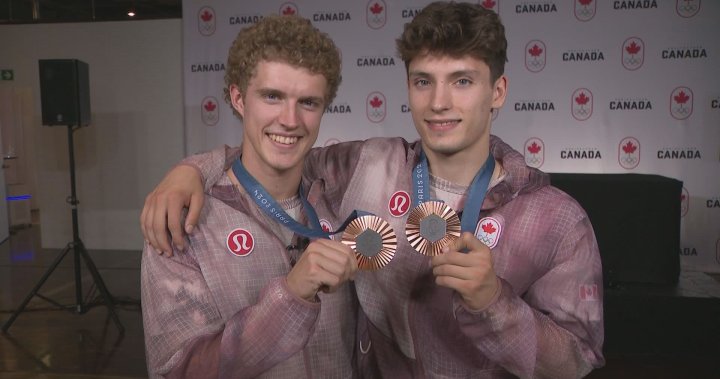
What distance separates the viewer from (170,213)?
1203mm

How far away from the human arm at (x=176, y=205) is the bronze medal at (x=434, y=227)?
546mm

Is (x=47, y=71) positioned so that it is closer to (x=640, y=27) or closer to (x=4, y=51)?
(x=4, y=51)

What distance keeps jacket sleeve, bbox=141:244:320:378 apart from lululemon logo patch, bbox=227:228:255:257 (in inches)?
4.3

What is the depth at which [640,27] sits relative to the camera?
4809 millimetres

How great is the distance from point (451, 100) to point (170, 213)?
0.76 meters

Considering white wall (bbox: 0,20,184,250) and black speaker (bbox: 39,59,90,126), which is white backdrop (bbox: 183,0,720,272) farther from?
black speaker (bbox: 39,59,90,126)

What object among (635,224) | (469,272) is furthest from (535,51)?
(469,272)

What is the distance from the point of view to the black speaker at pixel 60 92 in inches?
158

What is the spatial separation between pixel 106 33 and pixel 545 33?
4.90 m

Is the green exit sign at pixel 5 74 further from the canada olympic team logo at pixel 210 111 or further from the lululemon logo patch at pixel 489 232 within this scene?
the lululemon logo patch at pixel 489 232

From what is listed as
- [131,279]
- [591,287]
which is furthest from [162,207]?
[131,279]

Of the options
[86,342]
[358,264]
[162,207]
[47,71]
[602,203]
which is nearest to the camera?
[358,264]

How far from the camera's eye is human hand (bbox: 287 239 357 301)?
39.5 inches

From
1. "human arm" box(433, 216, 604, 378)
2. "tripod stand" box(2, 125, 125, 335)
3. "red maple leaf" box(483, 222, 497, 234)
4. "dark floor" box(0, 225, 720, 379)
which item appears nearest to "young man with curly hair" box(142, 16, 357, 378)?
"human arm" box(433, 216, 604, 378)
